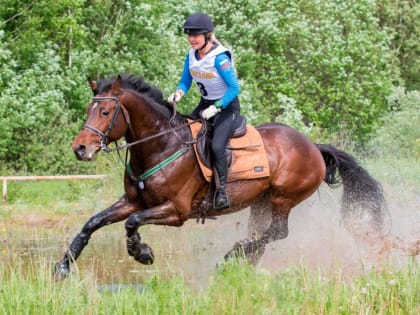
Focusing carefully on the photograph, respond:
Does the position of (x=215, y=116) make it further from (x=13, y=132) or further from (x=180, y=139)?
(x=13, y=132)

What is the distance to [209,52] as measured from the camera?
30.6 feet

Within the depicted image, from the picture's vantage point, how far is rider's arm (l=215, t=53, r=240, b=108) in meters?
9.28

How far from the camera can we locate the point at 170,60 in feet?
81.8

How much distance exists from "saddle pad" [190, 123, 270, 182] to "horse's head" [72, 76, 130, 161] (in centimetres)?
96

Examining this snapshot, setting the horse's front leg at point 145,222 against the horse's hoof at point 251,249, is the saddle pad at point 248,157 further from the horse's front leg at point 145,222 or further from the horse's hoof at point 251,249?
the horse's front leg at point 145,222

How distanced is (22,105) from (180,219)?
1223cm

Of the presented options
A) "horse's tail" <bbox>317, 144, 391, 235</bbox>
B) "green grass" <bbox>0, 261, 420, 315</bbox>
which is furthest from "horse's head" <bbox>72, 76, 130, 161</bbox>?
"horse's tail" <bbox>317, 144, 391, 235</bbox>

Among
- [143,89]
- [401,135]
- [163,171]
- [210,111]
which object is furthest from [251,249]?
[401,135]

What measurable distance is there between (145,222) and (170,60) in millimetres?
16292

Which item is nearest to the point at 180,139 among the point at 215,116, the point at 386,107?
the point at 215,116

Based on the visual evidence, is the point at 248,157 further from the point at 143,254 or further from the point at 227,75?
the point at 143,254

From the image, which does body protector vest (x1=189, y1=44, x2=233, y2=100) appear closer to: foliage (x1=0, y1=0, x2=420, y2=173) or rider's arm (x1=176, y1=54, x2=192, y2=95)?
rider's arm (x1=176, y1=54, x2=192, y2=95)

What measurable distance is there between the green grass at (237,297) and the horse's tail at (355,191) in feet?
12.1

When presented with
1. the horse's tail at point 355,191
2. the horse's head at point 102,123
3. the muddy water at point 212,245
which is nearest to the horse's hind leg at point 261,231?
the muddy water at point 212,245
